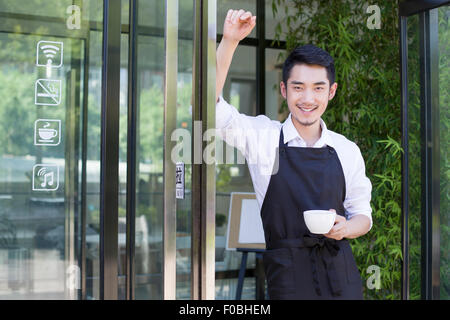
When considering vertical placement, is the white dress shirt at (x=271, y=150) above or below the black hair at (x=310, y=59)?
below

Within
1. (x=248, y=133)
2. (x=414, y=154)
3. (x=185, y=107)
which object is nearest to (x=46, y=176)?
(x=185, y=107)

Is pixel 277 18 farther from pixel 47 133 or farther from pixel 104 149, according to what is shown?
pixel 104 149

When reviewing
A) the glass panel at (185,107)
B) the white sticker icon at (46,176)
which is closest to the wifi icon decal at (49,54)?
the white sticker icon at (46,176)

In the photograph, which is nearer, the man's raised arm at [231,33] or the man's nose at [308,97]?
the man's raised arm at [231,33]

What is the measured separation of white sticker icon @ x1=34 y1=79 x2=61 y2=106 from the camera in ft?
7.01

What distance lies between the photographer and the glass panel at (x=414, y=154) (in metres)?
2.88

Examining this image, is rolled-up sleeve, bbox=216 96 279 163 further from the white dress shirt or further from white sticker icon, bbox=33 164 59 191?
white sticker icon, bbox=33 164 59 191

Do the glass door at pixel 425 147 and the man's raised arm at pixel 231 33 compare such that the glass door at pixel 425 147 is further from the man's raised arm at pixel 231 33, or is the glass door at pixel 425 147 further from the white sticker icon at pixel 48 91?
the white sticker icon at pixel 48 91

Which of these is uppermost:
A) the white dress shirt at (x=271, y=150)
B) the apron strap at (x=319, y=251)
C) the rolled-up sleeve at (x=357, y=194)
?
the white dress shirt at (x=271, y=150)

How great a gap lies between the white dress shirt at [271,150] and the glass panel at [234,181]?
69.8 inches

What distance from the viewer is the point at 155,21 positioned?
2127mm

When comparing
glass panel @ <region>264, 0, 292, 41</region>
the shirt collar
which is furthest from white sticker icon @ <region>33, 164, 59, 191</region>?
glass panel @ <region>264, 0, 292, 41</region>

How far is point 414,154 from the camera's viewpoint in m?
2.90
